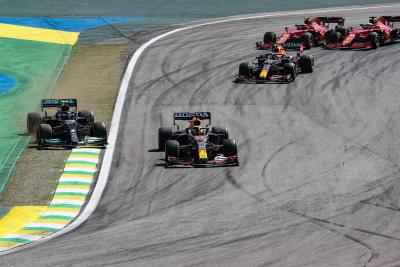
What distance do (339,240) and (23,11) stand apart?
46387 millimetres

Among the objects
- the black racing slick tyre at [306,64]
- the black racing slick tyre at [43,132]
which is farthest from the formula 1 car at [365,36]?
the black racing slick tyre at [43,132]

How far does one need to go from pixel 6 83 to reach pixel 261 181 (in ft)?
65.6

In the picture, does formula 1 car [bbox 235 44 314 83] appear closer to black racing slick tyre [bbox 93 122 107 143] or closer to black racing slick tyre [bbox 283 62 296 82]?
black racing slick tyre [bbox 283 62 296 82]

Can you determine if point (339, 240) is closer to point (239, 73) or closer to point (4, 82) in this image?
point (239, 73)

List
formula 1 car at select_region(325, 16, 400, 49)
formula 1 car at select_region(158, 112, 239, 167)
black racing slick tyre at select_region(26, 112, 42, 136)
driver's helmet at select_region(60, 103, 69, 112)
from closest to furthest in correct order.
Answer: formula 1 car at select_region(158, 112, 239, 167) → black racing slick tyre at select_region(26, 112, 42, 136) → driver's helmet at select_region(60, 103, 69, 112) → formula 1 car at select_region(325, 16, 400, 49)

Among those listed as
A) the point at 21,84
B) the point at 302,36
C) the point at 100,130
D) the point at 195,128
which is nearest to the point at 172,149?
the point at 195,128

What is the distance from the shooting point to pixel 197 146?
32625mm

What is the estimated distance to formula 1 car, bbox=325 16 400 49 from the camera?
53.4 meters

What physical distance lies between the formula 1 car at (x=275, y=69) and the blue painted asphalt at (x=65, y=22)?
18.0 m

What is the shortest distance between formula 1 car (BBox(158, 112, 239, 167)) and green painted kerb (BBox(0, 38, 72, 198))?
17.4 feet

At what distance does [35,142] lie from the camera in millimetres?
35938

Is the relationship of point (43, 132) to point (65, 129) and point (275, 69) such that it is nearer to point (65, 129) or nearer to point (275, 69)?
point (65, 129)

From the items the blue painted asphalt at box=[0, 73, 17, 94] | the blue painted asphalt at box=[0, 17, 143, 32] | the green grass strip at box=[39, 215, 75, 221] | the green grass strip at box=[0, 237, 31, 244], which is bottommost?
the green grass strip at box=[39, 215, 75, 221]

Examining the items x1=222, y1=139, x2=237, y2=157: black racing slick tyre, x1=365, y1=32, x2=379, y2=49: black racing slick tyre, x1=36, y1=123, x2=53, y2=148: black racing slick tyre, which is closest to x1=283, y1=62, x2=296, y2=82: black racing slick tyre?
x1=365, y1=32, x2=379, y2=49: black racing slick tyre
